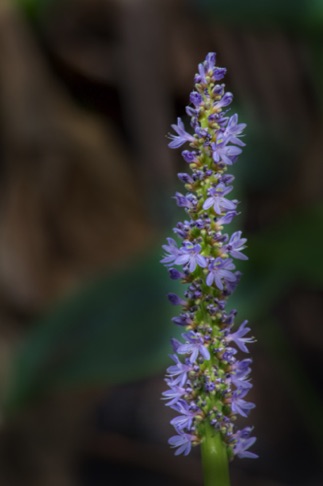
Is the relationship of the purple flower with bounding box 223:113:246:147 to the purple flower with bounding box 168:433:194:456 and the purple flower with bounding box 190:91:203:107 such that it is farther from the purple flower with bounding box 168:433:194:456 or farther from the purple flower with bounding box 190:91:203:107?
the purple flower with bounding box 168:433:194:456

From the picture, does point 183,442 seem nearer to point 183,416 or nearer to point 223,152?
point 183,416

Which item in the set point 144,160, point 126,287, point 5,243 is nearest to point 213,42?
point 144,160

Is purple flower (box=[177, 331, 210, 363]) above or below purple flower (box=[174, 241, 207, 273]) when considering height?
below

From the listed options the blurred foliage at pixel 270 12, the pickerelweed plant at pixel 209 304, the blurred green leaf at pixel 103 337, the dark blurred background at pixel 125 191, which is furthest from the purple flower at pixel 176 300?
the dark blurred background at pixel 125 191

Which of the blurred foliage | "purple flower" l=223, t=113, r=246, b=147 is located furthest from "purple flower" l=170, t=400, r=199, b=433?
the blurred foliage

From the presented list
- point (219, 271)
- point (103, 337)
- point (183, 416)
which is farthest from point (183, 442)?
point (103, 337)

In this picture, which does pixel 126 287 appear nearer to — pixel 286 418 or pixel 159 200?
pixel 159 200
